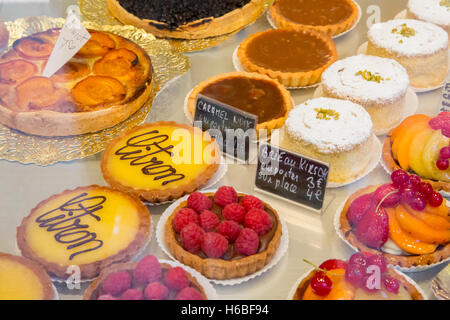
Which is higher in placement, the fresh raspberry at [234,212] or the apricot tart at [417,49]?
the apricot tart at [417,49]

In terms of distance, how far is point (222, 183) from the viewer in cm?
256

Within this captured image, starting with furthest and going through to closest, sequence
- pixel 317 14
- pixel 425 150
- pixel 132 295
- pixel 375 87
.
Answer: pixel 317 14
pixel 375 87
pixel 425 150
pixel 132 295

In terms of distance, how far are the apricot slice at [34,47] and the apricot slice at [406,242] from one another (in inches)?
87.1

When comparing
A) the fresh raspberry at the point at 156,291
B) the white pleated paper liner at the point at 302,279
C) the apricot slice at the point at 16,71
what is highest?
the apricot slice at the point at 16,71

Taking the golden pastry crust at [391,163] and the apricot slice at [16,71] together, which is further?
the apricot slice at [16,71]

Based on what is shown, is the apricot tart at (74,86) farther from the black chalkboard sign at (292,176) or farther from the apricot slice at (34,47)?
the black chalkboard sign at (292,176)

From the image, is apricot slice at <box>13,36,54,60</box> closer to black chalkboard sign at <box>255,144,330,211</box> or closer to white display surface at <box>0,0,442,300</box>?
white display surface at <box>0,0,442,300</box>

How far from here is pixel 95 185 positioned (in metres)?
2.39

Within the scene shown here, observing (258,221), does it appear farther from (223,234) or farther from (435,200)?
(435,200)

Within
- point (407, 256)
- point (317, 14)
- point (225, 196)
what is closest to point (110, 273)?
point (225, 196)

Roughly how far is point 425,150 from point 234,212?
977 mm

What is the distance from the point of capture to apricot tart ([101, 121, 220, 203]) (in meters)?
2.44

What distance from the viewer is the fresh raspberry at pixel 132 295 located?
163 centimetres

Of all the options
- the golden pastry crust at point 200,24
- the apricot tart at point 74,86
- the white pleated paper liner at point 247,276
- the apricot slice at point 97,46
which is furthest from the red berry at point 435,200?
the apricot slice at point 97,46
